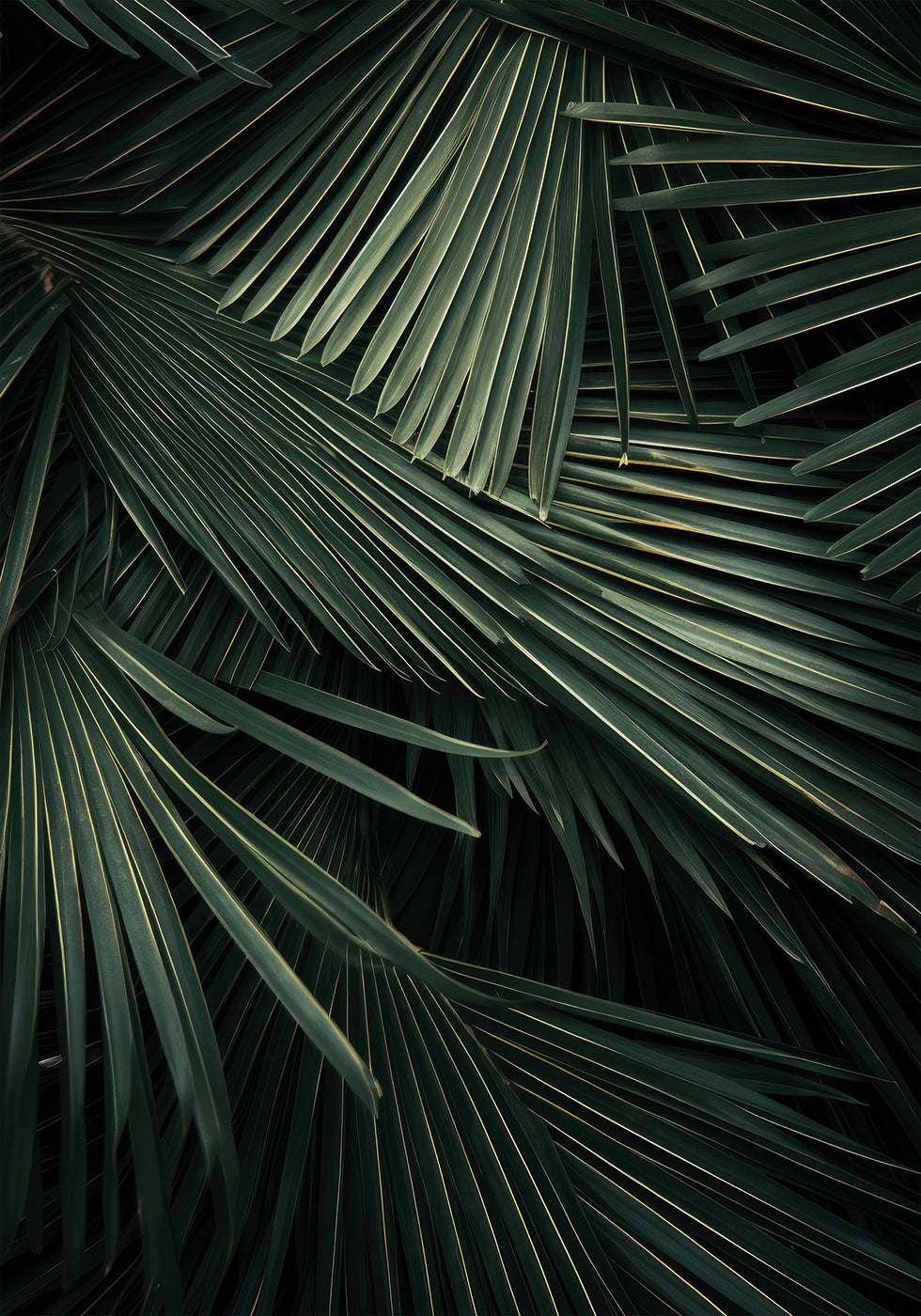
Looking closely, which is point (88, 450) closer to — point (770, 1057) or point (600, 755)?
point (600, 755)

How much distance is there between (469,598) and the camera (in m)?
0.61

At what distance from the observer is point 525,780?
688mm

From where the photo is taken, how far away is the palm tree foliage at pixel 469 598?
1.78ft

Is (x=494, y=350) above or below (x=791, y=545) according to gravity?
above

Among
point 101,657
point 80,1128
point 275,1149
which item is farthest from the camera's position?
point 275,1149

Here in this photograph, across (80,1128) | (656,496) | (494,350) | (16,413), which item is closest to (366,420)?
(494,350)

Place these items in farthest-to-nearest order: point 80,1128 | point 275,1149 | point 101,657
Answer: point 275,1149 → point 101,657 → point 80,1128

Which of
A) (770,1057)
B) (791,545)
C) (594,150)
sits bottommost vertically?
(770,1057)

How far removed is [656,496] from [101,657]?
1.30 ft

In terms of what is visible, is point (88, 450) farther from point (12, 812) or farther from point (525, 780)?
point (525, 780)

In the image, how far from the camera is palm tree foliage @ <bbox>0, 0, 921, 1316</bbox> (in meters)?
0.54

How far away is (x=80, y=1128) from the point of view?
0.47m

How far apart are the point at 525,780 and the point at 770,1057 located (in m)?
0.25

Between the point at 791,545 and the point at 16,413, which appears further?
the point at 16,413
